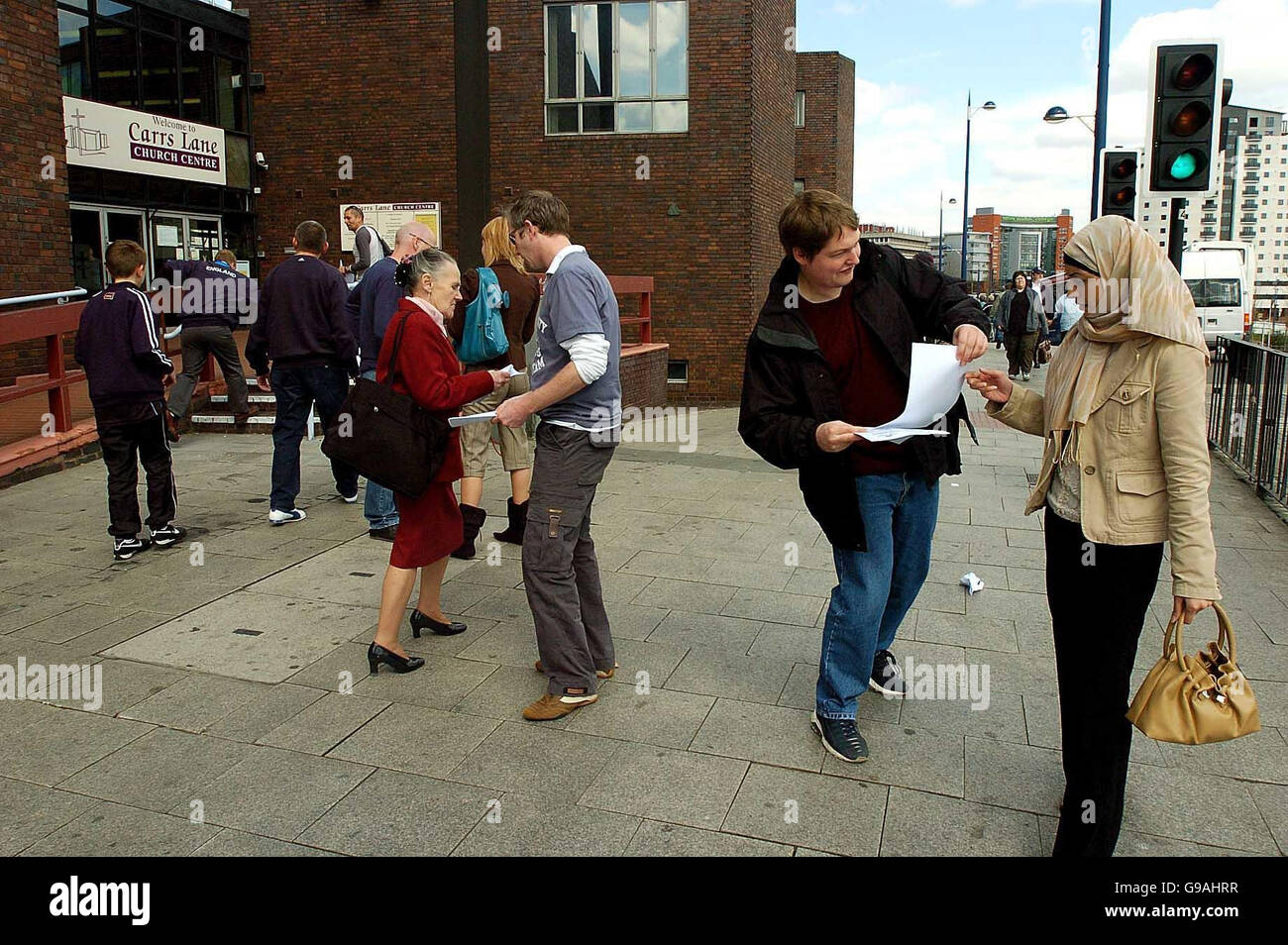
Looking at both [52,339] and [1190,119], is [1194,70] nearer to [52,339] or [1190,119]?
[1190,119]

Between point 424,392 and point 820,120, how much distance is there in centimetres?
3633

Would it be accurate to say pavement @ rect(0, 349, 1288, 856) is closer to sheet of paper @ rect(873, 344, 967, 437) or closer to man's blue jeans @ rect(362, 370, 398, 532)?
man's blue jeans @ rect(362, 370, 398, 532)

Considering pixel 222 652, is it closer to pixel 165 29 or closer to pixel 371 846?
pixel 371 846

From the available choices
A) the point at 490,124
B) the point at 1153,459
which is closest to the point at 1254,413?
the point at 1153,459

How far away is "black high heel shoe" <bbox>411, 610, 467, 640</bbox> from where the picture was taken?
509 cm

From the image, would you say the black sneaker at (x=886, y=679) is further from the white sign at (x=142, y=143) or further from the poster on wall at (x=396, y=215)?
the white sign at (x=142, y=143)

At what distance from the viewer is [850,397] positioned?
12.2 ft

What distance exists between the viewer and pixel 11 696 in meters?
4.38

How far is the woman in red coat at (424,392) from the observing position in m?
4.45

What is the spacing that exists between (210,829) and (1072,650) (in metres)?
2.72

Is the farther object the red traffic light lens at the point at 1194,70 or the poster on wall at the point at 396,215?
the poster on wall at the point at 396,215

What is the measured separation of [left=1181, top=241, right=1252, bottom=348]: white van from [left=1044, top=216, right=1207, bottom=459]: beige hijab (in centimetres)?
2360

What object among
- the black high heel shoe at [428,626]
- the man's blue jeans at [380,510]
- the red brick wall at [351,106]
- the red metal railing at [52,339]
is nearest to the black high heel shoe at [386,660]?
the black high heel shoe at [428,626]

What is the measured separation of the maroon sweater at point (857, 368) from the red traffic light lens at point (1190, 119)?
536 cm
